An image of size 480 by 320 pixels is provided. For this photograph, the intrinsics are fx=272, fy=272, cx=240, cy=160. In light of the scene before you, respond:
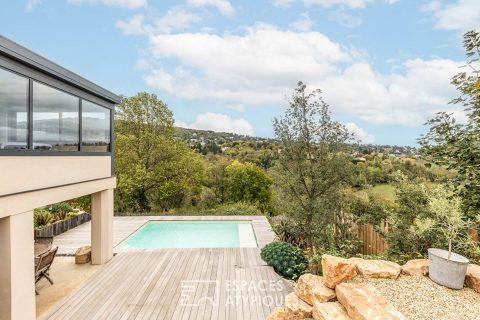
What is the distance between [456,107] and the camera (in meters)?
3.79

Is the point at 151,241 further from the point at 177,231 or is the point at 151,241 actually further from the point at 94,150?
the point at 94,150

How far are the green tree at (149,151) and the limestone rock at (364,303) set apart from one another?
12.9m

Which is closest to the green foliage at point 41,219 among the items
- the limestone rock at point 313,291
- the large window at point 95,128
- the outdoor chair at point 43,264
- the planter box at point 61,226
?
the planter box at point 61,226

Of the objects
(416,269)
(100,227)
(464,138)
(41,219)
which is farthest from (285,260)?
(41,219)

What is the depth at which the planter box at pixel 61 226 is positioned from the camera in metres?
9.12

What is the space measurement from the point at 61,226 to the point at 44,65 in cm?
752

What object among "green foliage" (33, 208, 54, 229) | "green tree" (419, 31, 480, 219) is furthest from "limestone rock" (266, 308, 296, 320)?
"green foliage" (33, 208, 54, 229)

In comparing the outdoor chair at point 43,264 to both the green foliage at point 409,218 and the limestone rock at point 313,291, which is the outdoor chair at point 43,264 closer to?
the limestone rock at point 313,291

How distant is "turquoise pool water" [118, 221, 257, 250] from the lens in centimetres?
966

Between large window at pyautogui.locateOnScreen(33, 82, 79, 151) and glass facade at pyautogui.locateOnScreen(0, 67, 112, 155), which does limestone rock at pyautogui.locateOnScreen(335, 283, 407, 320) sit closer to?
glass facade at pyautogui.locateOnScreen(0, 67, 112, 155)

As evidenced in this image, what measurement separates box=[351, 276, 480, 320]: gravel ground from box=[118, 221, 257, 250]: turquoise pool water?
532cm

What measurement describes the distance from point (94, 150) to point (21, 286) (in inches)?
128

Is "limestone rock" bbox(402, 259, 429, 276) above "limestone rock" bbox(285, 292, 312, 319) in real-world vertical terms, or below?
above

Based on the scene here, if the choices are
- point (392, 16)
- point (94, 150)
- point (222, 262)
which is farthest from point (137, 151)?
point (392, 16)
